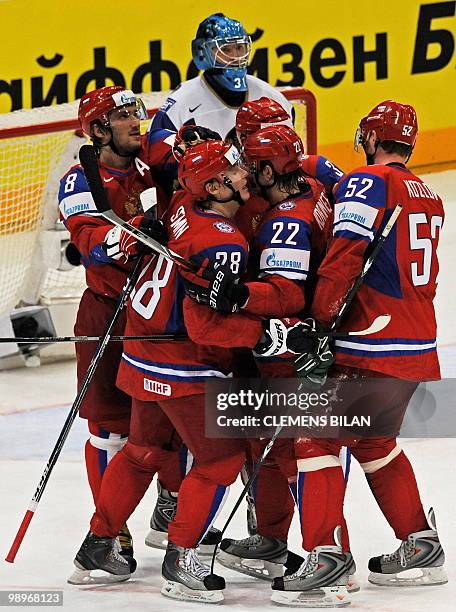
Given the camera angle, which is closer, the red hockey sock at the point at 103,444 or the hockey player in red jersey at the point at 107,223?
the hockey player in red jersey at the point at 107,223

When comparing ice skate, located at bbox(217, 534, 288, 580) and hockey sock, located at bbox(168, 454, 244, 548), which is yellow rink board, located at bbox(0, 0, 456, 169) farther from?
hockey sock, located at bbox(168, 454, 244, 548)

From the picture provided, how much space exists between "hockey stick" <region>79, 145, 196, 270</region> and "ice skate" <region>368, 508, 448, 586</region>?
36.6 inches

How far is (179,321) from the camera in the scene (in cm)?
365

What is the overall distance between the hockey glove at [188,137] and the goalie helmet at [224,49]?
717 millimetres

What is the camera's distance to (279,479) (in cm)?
386

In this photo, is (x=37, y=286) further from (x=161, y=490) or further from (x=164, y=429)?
(x=164, y=429)

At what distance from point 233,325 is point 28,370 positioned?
9.44 ft

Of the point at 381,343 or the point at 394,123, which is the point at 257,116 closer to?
the point at 394,123

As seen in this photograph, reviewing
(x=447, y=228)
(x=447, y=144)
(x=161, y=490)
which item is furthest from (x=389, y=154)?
(x=447, y=144)

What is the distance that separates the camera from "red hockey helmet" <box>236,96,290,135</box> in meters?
3.69

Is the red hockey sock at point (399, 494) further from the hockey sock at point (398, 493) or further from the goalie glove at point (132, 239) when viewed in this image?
the goalie glove at point (132, 239)

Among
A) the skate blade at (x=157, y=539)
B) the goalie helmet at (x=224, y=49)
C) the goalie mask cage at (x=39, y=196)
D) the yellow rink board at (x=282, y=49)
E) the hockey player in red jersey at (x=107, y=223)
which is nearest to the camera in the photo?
the hockey player in red jersey at (x=107, y=223)

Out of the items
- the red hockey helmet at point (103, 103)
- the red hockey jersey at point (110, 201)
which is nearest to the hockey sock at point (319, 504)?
the red hockey jersey at point (110, 201)

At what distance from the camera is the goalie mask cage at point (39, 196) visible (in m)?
6.35
